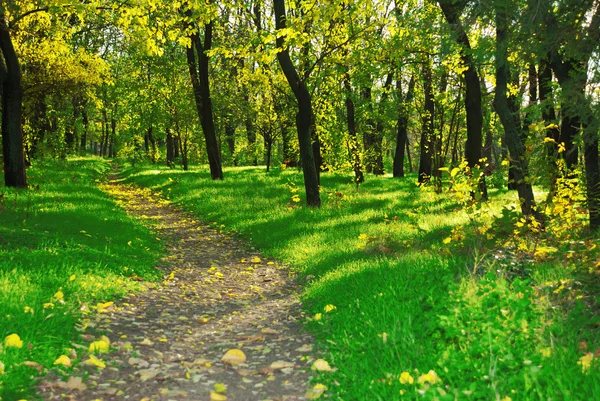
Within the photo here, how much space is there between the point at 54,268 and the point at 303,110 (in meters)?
8.57

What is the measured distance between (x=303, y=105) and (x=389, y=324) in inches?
374

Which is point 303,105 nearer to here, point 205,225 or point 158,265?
point 205,225

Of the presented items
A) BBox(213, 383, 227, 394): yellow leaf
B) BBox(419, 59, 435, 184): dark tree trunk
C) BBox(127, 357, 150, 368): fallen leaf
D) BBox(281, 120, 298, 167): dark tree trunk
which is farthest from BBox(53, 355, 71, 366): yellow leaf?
BBox(281, 120, 298, 167): dark tree trunk

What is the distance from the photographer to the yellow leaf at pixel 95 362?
4.05 m

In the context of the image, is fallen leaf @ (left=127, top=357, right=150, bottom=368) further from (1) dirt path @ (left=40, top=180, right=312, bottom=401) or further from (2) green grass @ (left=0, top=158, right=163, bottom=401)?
(2) green grass @ (left=0, top=158, right=163, bottom=401)

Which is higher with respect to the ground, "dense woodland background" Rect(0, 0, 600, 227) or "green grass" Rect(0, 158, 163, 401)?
"dense woodland background" Rect(0, 0, 600, 227)

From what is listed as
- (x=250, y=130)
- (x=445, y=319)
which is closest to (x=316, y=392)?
(x=445, y=319)

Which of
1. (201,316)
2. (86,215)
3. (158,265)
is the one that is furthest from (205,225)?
(201,316)

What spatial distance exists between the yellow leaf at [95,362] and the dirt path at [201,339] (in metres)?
0.04

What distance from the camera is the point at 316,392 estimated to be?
3879 millimetres

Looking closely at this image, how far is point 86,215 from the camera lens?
11273 millimetres

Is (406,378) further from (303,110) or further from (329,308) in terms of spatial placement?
(303,110)

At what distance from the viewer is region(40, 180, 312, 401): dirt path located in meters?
3.90

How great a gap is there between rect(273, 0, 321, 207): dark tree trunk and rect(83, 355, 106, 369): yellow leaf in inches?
381
